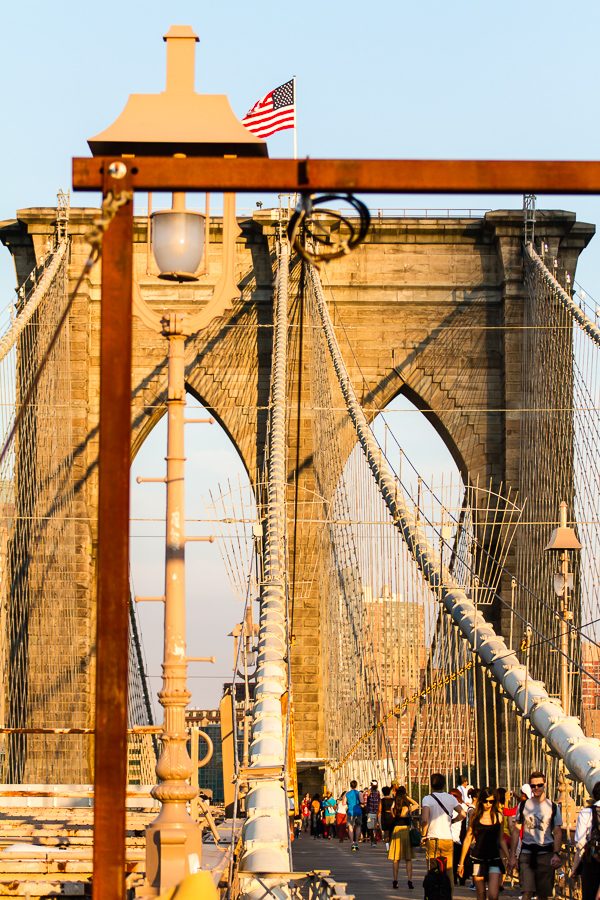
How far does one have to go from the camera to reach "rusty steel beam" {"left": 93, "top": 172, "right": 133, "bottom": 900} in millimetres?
6199

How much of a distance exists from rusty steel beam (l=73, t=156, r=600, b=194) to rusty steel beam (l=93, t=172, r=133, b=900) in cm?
12

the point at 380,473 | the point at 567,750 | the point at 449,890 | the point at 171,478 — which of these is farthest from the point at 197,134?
the point at 380,473

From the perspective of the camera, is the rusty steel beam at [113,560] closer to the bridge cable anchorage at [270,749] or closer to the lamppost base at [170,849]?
the bridge cable anchorage at [270,749]

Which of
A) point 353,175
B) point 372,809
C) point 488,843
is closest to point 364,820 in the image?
point 372,809

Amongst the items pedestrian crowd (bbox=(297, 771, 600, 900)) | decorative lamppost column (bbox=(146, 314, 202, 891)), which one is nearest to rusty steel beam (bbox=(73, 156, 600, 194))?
decorative lamppost column (bbox=(146, 314, 202, 891))

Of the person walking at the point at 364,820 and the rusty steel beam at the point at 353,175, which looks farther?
the person walking at the point at 364,820

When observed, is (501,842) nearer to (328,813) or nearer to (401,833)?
(401,833)

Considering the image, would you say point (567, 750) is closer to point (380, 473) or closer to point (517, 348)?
point (380, 473)

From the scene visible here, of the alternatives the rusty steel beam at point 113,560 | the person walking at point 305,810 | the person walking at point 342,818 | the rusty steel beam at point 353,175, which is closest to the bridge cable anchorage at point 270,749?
the rusty steel beam at point 113,560

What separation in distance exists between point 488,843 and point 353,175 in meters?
7.49

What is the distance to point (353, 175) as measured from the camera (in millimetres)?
6578

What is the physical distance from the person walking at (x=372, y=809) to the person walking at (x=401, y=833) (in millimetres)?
8007

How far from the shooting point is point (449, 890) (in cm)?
1307

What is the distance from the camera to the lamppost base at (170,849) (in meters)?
8.87
